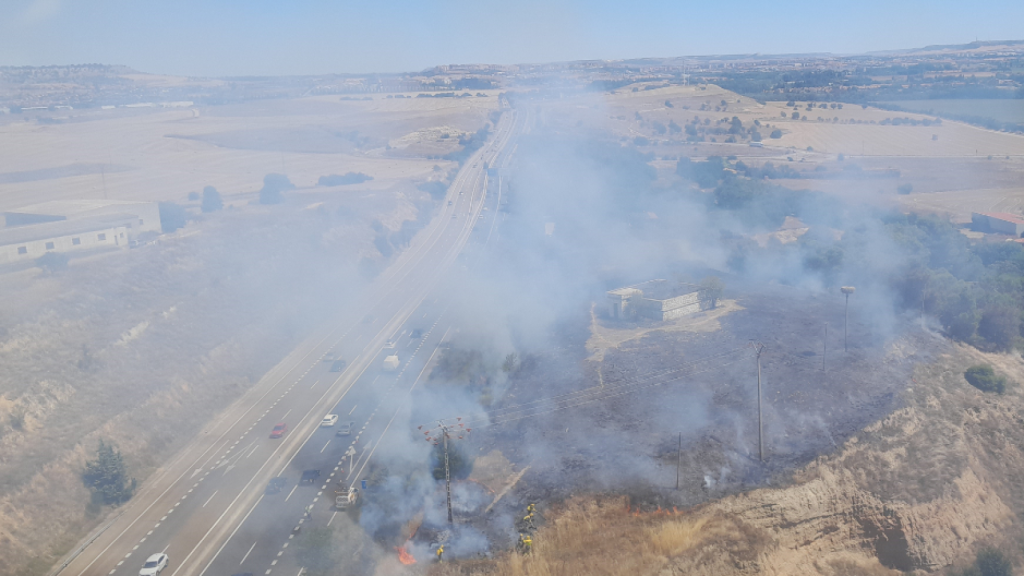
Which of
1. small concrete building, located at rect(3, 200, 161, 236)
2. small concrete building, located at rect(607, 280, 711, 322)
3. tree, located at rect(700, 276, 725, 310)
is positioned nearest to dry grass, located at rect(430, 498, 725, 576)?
small concrete building, located at rect(607, 280, 711, 322)

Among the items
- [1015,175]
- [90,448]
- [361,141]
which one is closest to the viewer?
[90,448]

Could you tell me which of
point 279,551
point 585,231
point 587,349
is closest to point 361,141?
point 585,231

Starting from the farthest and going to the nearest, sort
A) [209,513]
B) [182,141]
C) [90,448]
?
[182,141] < [90,448] < [209,513]

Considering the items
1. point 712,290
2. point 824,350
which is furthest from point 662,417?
point 712,290

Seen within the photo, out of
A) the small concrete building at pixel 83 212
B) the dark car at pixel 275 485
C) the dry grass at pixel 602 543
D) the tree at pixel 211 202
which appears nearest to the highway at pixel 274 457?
the dark car at pixel 275 485

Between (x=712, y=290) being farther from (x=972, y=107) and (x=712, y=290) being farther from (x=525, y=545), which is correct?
(x=972, y=107)

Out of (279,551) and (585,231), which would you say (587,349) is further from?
(585,231)
